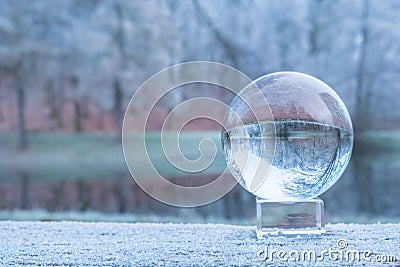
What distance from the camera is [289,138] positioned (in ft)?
6.55

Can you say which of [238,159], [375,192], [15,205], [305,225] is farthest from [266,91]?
[15,205]

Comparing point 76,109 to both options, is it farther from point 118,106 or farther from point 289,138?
point 289,138

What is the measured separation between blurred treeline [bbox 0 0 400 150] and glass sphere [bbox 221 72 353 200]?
203cm

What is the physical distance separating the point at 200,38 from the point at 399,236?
247 centimetres

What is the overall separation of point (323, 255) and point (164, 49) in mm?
2723

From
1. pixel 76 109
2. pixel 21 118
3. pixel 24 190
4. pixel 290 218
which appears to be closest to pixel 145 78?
pixel 76 109

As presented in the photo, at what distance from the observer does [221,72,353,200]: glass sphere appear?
1.99 meters

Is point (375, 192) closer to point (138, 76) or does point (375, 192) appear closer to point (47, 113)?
point (138, 76)

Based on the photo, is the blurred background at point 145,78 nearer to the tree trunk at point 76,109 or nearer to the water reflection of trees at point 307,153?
the tree trunk at point 76,109

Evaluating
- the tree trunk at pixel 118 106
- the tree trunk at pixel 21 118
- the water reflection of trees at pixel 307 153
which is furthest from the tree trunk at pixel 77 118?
the water reflection of trees at pixel 307 153

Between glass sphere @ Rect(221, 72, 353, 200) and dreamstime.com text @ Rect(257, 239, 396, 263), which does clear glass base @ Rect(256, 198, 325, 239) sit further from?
dreamstime.com text @ Rect(257, 239, 396, 263)

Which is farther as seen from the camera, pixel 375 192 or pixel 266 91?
pixel 375 192

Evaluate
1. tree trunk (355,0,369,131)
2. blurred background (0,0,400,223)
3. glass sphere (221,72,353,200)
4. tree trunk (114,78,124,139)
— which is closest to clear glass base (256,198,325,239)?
glass sphere (221,72,353,200)

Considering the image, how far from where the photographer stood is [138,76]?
4.17 m
